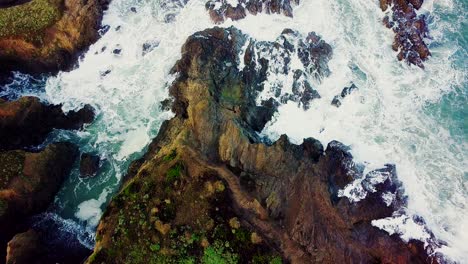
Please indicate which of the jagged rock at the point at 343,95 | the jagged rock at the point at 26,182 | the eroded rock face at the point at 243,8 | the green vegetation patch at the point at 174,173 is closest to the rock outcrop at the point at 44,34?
the jagged rock at the point at 26,182

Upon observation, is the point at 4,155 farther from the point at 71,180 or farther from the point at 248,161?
the point at 248,161

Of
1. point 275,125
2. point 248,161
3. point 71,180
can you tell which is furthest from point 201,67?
point 71,180

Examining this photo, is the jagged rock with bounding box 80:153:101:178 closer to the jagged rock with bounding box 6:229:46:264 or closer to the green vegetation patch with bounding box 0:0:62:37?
the jagged rock with bounding box 6:229:46:264

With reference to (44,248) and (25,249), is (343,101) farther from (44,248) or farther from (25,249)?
(25,249)

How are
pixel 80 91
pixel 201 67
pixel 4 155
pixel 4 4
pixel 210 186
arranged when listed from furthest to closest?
pixel 4 4 < pixel 80 91 < pixel 201 67 < pixel 4 155 < pixel 210 186

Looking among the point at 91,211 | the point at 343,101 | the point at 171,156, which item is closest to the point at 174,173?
the point at 171,156

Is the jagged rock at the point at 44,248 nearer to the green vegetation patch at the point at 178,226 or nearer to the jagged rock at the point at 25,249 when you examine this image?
the jagged rock at the point at 25,249
